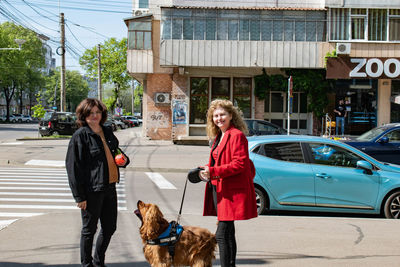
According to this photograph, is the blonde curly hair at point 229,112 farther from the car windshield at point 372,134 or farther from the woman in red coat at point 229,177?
the car windshield at point 372,134

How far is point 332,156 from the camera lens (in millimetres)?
7730

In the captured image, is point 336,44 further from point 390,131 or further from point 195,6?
point 390,131

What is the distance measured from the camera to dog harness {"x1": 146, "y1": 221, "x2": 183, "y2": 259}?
3938mm

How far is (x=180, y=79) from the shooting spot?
25594 millimetres

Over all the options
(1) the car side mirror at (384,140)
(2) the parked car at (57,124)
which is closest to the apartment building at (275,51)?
(2) the parked car at (57,124)

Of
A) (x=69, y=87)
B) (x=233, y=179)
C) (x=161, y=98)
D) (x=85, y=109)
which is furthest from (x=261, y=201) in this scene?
(x=69, y=87)

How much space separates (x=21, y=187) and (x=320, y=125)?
18.8m

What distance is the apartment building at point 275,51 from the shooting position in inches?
947

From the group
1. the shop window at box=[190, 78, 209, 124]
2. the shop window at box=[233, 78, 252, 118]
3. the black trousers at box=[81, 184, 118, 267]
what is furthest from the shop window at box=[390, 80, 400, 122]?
the black trousers at box=[81, 184, 118, 267]

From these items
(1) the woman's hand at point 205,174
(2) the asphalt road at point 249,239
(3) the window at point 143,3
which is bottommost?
(2) the asphalt road at point 249,239

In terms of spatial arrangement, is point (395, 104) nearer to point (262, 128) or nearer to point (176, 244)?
point (262, 128)

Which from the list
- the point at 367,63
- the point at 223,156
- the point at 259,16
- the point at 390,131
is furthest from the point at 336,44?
the point at 223,156

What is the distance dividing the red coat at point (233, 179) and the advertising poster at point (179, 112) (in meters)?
21.4

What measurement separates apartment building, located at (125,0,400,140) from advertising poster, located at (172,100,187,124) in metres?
0.06
